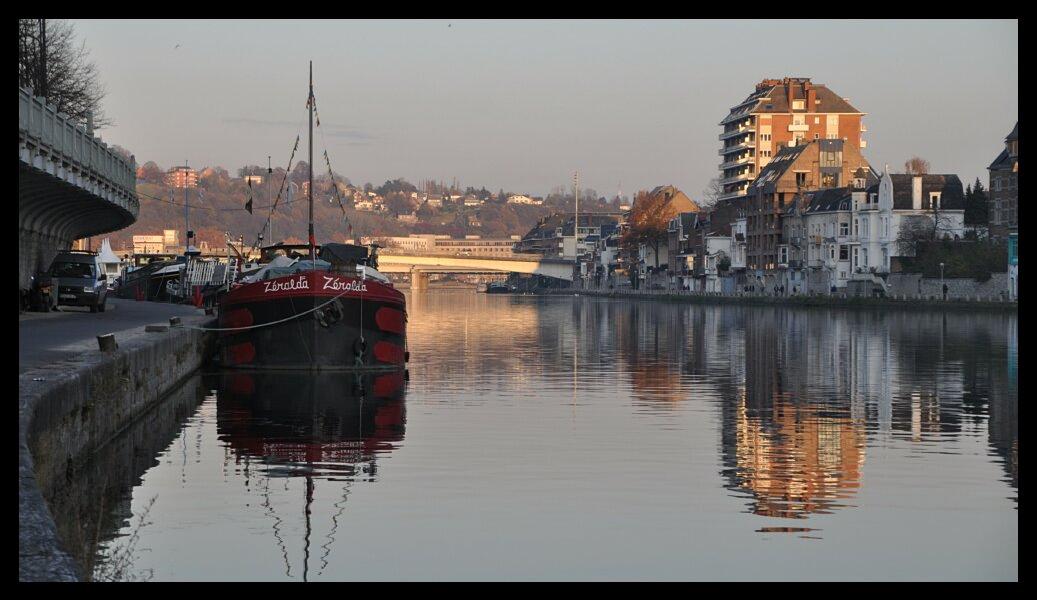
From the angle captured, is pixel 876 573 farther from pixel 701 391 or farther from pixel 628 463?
pixel 701 391

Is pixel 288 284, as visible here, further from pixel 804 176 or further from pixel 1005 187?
Answer: pixel 804 176

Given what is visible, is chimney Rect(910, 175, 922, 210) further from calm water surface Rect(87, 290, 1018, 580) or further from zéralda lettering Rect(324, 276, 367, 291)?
zéralda lettering Rect(324, 276, 367, 291)

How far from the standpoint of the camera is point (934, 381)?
4141cm

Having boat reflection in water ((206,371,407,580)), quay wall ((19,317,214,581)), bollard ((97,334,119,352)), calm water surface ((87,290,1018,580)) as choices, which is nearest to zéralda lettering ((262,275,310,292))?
boat reflection in water ((206,371,407,580))

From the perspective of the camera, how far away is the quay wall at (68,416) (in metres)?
12.2

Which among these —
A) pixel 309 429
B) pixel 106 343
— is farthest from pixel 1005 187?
pixel 106 343

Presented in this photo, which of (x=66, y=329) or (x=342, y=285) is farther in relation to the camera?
(x=342, y=285)

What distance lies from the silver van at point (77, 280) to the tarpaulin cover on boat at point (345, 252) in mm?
7893

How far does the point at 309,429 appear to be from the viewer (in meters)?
29.1

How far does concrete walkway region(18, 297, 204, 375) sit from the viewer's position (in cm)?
2825

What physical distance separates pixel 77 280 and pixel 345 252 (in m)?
9.67
